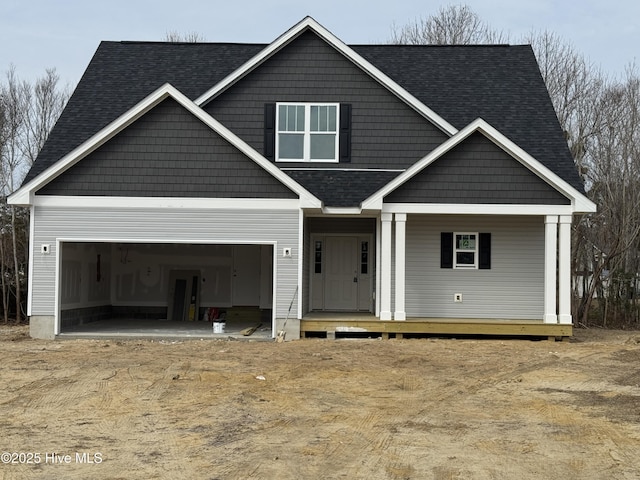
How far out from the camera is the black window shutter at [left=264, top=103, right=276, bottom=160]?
801 inches

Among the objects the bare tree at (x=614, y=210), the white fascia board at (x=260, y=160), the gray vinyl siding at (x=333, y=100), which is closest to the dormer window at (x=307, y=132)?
the gray vinyl siding at (x=333, y=100)

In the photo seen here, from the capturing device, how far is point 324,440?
29.5 feet

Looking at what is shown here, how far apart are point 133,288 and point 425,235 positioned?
8.51 m

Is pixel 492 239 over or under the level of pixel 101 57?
under

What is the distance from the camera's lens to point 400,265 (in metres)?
18.5

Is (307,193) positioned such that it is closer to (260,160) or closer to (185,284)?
(260,160)

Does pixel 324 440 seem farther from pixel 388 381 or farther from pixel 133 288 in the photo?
pixel 133 288

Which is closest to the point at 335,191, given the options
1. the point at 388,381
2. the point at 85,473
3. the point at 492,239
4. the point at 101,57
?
the point at 492,239

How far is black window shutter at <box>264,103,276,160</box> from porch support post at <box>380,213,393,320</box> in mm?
3545

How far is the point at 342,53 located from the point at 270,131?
2.68 m

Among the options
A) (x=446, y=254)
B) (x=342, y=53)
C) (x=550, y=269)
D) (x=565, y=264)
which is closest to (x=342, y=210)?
(x=446, y=254)

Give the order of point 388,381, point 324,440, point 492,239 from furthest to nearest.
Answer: point 492,239 → point 388,381 → point 324,440

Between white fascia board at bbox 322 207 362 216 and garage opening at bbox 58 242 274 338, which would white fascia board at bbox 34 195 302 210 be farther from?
garage opening at bbox 58 242 274 338

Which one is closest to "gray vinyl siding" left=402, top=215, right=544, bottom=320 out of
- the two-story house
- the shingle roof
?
the two-story house
